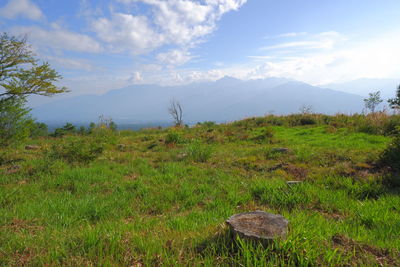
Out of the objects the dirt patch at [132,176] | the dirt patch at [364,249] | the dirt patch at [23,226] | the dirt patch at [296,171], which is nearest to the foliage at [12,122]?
the dirt patch at [132,176]

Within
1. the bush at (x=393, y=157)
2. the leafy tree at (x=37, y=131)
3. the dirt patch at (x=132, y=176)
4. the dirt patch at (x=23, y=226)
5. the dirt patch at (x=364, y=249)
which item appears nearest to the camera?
the dirt patch at (x=364, y=249)

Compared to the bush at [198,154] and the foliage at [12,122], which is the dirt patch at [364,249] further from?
the foliage at [12,122]

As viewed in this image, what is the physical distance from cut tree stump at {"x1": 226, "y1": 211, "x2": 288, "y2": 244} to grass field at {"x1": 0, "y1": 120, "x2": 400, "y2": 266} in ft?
0.33

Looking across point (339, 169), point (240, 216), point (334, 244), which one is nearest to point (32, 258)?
point (240, 216)

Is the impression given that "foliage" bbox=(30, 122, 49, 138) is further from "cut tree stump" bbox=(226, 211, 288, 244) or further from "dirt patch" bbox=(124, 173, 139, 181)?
"cut tree stump" bbox=(226, 211, 288, 244)

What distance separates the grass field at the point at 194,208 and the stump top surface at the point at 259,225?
0.41ft

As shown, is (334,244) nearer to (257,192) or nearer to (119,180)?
(257,192)

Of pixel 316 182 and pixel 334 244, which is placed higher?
pixel 334 244

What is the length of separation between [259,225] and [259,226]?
0.08ft

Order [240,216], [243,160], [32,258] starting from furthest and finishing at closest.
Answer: [243,160] → [240,216] → [32,258]

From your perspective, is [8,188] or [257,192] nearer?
[257,192]

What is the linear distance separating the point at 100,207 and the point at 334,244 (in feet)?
14.0

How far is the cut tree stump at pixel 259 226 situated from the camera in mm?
2332

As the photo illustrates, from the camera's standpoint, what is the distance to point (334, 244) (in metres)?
2.52
